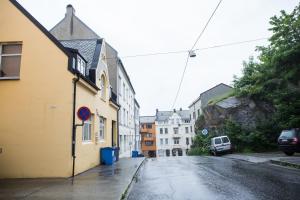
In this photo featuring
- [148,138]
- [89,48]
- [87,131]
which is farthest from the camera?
[148,138]

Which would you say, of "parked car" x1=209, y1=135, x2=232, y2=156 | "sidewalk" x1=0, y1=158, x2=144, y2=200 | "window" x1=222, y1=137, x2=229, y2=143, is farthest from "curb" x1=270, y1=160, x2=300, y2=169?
"window" x1=222, y1=137, x2=229, y2=143

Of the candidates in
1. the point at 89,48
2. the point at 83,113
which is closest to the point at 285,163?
the point at 83,113

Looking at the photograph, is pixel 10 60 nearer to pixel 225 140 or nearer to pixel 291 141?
pixel 291 141

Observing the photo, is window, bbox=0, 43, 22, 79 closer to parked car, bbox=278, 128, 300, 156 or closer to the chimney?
the chimney

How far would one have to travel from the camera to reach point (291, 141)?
17.6m

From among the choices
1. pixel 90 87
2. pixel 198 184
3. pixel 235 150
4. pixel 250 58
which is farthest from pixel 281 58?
pixel 250 58

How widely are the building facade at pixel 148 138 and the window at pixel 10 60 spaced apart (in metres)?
63.4

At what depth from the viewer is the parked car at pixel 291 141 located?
1744 cm

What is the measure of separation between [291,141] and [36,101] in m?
15.7

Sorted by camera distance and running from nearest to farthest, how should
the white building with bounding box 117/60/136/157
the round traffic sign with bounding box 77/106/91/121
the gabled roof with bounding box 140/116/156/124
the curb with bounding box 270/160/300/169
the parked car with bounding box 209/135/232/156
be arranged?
the round traffic sign with bounding box 77/106/91/121
the curb with bounding box 270/160/300/169
the parked car with bounding box 209/135/232/156
the white building with bounding box 117/60/136/157
the gabled roof with bounding box 140/116/156/124

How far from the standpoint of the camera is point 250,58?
3706cm

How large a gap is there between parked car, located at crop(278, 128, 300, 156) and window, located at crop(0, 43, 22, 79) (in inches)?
658

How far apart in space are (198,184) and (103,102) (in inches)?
415

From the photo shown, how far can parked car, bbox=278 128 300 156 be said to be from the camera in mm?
17438
